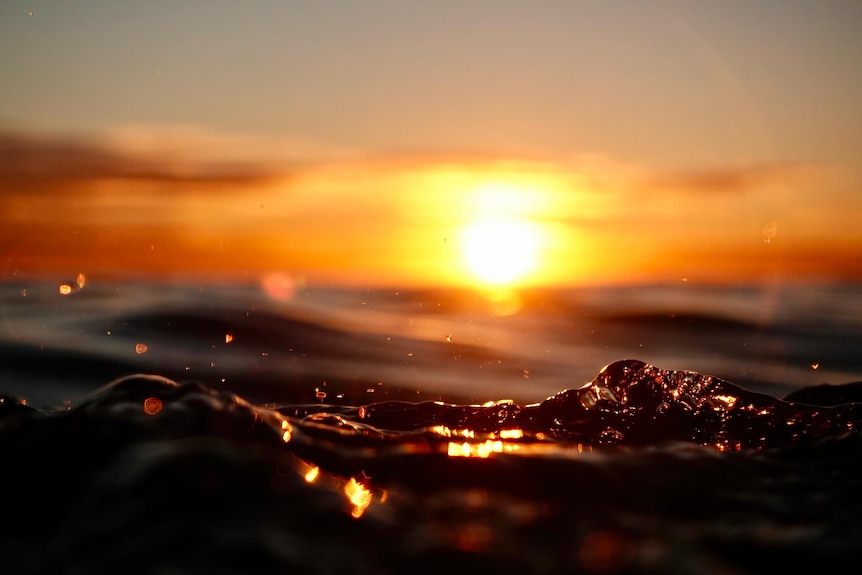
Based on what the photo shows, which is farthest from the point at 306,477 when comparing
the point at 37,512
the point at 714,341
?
the point at 714,341

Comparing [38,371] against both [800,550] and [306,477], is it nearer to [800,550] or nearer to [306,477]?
[306,477]

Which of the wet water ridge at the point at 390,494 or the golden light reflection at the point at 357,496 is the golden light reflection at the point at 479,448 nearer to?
the wet water ridge at the point at 390,494

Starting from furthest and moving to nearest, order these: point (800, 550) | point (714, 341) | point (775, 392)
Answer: point (714, 341), point (775, 392), point (800, 550)

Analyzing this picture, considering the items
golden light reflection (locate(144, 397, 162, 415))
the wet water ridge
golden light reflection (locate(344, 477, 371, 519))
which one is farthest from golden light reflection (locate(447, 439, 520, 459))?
golden light reflection (locate(144, 397, 162, 415))

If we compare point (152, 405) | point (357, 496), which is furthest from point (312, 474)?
point (152, 405)

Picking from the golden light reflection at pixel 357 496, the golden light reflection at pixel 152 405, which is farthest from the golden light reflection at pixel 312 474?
the golden light reflection at pixel 152 405

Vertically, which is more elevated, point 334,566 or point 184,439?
point 184,439

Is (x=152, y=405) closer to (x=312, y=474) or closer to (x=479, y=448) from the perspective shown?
(x=312, y=474)
